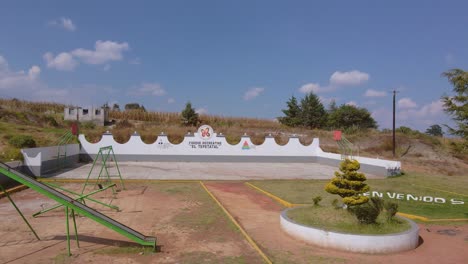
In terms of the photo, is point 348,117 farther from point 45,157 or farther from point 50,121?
point 45,157

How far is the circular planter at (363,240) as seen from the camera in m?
7.01

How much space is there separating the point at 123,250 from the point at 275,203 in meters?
6.20

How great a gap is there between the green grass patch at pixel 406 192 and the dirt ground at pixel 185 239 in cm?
158

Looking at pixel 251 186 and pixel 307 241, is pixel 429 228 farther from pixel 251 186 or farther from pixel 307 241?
pixel 251 186

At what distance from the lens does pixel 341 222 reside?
7859 millimetres

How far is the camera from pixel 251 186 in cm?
1576

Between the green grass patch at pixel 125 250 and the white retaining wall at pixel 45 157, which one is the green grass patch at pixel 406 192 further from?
the white retaining wall at pixel 45 157

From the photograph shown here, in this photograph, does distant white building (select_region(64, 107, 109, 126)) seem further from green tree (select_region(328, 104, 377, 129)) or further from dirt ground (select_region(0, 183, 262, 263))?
green tree (select_region(328, 104, 377, 129))

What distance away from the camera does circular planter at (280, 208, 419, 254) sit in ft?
23.0

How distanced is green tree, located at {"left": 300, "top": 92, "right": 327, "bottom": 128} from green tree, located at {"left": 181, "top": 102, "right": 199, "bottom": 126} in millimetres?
18937

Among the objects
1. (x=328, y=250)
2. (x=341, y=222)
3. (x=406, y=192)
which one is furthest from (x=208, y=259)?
(x=406, y=192)

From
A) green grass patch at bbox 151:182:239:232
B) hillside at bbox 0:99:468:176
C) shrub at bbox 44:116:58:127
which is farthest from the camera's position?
shrub at bbox 44:116:58:127

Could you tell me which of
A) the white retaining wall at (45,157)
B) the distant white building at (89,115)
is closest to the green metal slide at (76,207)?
the white retaining wall at (45,157)

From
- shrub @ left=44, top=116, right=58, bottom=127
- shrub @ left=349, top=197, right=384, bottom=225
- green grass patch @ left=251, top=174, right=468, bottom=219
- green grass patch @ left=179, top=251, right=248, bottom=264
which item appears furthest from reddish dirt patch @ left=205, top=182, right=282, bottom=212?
shrub @ left=44, top=116, right=58, bottom=127
